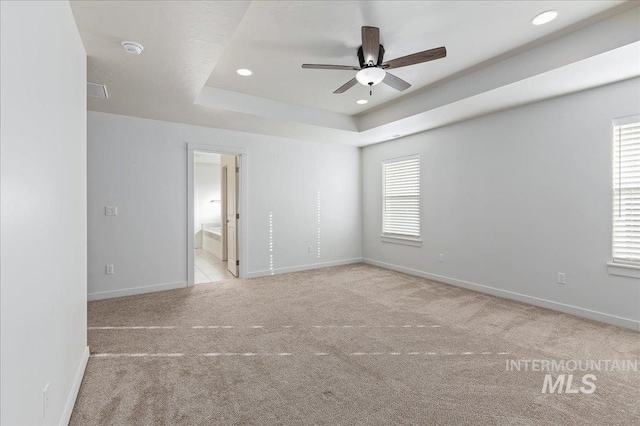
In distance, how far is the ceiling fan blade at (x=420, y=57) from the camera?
2.61 metres

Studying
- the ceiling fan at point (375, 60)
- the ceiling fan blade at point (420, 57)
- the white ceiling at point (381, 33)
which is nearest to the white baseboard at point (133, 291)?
the white ceiling at point (381, 33)

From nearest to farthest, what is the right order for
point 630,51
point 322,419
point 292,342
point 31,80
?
point 31,80
point 322,419
point 630,51
point 292,342

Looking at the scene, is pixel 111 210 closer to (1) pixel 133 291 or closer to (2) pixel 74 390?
(1) pixel 133 291

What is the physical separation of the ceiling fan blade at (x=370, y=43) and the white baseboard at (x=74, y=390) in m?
3.24

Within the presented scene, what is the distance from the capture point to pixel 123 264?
14.0 ft

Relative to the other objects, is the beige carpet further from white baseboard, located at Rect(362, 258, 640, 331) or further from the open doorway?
the open doorway

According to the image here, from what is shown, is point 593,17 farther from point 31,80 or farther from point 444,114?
point 31,80

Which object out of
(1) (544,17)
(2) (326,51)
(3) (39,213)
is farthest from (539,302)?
(3) (39,213)

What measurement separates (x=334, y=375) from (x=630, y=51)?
3564 millimetres

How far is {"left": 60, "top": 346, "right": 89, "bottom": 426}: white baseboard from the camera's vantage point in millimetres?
1736

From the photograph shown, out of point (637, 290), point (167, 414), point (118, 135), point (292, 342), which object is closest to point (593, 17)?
point (637, 290)

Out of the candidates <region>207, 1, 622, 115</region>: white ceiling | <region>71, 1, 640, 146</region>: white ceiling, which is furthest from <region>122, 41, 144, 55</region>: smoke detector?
<region>207, 1, 622, 115</region>: white ceiling

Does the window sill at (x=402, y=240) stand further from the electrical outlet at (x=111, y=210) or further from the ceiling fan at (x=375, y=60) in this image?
the electrical outlet at (x=111, y=210)

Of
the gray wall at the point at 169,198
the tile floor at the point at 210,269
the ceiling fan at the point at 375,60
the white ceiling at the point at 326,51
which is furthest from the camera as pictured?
the tile floor at the point at 210,269
